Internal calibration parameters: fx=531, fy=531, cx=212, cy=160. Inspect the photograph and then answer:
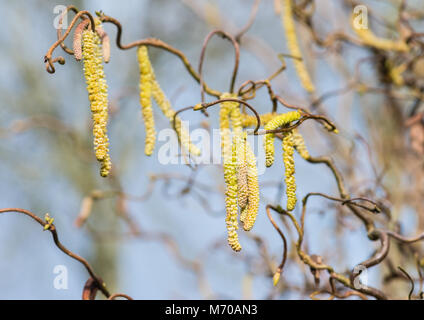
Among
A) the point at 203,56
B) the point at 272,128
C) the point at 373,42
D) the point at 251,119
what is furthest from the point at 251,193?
the point at 373,42

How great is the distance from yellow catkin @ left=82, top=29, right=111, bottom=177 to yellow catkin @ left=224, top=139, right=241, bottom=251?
0.18m

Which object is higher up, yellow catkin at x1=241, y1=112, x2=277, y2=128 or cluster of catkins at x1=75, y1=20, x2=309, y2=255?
yellow catkin at x1=241, y1=112, x2=277, y2=128

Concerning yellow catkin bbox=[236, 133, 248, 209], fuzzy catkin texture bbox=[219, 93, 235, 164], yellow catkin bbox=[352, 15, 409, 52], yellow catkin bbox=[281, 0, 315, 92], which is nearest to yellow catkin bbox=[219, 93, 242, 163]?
fuzzy catkin texture bbox=[219, 93, 235, 164]

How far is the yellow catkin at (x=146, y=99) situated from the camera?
0.97 meters

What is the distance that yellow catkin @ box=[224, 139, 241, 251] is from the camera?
2.57 ft

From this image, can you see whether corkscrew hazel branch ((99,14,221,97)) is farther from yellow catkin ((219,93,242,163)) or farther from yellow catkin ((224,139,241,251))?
yellow catkin ((224,139,241,251))

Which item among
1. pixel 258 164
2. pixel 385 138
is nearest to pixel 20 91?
pixel 385 138

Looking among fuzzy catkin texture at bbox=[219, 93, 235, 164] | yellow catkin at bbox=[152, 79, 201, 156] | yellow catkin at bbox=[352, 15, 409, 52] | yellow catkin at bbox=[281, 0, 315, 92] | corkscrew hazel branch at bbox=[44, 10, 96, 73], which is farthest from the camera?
yellow catkin at bbox=[352, 15, 409, 52]

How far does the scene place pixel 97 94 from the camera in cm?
79

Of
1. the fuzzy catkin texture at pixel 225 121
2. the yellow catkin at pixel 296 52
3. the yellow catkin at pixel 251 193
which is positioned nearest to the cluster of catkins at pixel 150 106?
the fuzzy catkin texture at pixel 225 121

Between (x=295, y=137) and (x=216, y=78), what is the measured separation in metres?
4.48

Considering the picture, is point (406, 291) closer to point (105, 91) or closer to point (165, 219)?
point (105, 91)

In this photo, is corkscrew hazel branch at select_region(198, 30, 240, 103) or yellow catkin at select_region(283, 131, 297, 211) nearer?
yellow catkin at select_region(283, 131, 297, 211)
